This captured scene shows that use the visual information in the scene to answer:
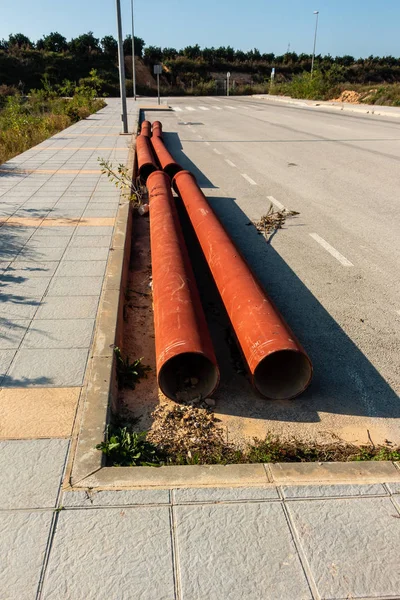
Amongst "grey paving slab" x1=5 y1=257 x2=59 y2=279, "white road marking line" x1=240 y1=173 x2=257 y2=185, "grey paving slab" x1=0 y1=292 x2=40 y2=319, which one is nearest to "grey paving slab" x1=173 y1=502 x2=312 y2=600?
"grey paving slab" x1=0 y1=292 x2=40 y2=319

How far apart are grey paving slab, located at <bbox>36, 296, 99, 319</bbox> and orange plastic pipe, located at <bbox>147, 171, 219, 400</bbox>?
0.73m

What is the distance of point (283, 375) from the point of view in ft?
14.1

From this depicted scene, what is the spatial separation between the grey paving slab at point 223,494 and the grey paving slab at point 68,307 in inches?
94.0

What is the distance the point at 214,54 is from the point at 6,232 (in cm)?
8649

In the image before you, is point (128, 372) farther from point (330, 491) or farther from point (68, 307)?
point (330, 491)

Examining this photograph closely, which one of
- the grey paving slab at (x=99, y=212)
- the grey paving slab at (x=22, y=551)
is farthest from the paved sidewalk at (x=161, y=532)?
the grey paving slab at (x=99, y=212)

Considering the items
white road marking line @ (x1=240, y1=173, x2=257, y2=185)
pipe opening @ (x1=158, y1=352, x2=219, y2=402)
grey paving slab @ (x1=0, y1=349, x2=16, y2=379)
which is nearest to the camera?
pipe opening @ (x1=158, y1=352, x2=219, y2=402)

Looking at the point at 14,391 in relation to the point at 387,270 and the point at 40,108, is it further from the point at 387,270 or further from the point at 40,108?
the point at 40,108

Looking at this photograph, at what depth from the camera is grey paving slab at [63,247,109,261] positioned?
6.45 m

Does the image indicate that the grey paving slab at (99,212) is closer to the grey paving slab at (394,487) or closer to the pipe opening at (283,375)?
the pipe opening at (283,375)

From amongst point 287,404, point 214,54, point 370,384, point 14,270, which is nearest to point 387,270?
point 370,384

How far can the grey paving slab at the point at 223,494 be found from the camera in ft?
9.68

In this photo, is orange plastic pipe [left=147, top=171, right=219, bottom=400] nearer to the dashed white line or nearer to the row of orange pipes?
the row of orange pipes

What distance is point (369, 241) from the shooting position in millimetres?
7723
